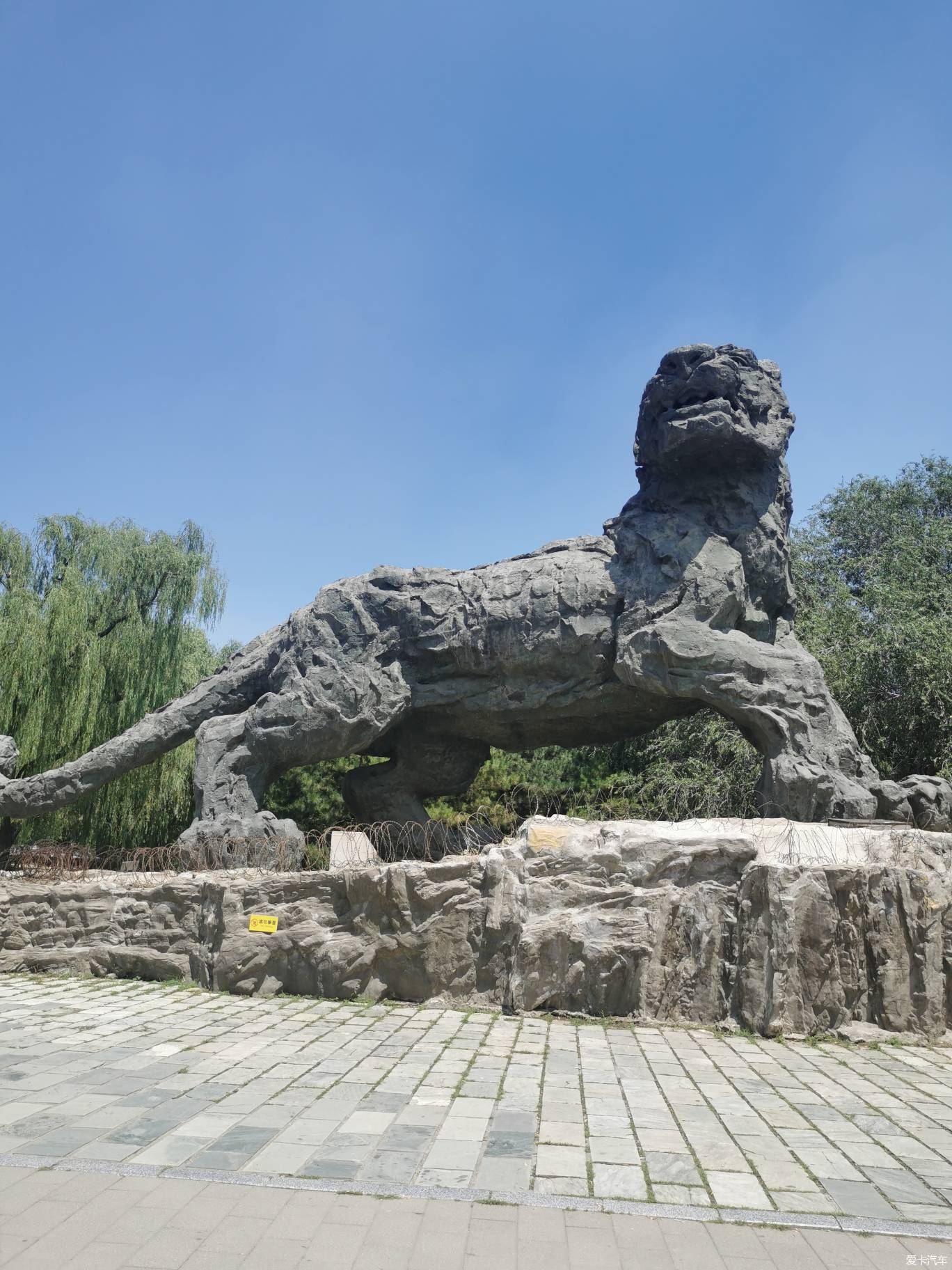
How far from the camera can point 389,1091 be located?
3684 mm

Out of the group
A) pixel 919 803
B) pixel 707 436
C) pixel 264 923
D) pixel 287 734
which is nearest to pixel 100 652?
pixel 287 734

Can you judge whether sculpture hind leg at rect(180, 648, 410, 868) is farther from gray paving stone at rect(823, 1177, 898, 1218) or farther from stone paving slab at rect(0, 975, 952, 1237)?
gray paving stone at rect(823, 1177, 898, 1218)

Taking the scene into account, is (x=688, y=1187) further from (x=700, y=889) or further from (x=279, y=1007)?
(x=279, y=1007)

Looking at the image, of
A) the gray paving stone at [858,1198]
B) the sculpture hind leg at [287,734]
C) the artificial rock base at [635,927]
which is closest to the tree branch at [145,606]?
the sculpture hind leg at [287,734]

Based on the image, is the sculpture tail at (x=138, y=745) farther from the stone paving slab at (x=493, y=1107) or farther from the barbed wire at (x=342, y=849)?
the stone paving slab at (x=493, y=1107)

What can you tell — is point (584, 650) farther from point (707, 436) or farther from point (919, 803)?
point (919, 803)

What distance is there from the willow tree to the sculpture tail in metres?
4.05

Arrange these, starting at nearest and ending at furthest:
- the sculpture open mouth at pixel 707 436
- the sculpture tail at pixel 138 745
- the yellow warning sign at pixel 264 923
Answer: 1. the yellow warning sign at pixel 264 923
2. the sculpture open mouth at pixel 707 436
3. the sculpture tail at pixel 138 745

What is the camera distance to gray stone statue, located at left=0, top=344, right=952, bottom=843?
6.40 meters

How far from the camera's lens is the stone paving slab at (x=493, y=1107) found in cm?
283

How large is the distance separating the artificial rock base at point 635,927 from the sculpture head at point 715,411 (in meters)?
2.74

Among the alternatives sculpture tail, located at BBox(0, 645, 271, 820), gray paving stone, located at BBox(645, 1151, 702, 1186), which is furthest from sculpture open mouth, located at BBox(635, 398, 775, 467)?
gray paving stone, located at BBox(645, 1151, 702, 1186)

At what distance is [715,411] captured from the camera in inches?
258

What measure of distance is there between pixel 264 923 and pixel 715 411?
448cm
